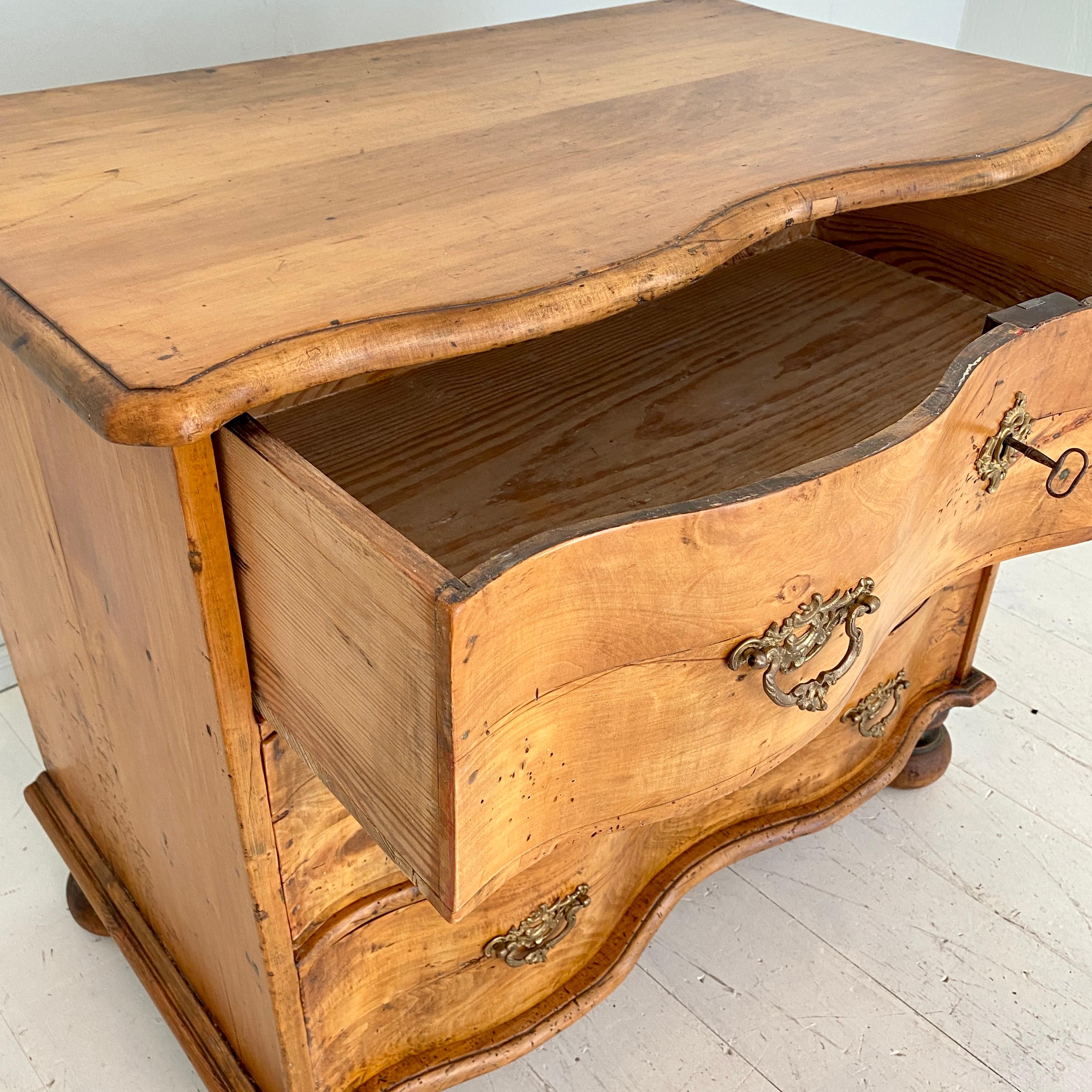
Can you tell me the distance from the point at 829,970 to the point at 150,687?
629 millimetres

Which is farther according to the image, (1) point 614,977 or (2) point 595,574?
(1) point 614,977

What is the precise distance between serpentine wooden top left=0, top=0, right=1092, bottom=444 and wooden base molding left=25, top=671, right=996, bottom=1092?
1.21 feet

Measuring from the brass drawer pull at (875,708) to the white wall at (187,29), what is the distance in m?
0.80

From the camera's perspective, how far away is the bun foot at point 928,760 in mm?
1120

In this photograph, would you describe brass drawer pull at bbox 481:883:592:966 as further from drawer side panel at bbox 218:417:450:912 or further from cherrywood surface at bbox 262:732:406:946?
drawer side panel at bbox 218:417:450:912

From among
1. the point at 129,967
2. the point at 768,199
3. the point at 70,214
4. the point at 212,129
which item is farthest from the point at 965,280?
the point at 129,967

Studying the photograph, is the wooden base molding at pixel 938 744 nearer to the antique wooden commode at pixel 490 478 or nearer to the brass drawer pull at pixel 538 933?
the antique wooden commode at pixel 490 478

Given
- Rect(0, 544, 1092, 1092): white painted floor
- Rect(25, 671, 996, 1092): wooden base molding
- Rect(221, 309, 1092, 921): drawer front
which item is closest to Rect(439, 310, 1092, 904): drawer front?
Rect(221, 309, 1092, 921): drawer front

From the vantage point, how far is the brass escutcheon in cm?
65

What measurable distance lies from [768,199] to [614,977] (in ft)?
1.82

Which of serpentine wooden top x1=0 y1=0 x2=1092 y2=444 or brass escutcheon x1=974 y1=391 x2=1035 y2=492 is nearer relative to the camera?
serpentine wooden top x1=0 y1=0 x2=1092 y2=444

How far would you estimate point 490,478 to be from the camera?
0.73 meters

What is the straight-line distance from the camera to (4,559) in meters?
0.83

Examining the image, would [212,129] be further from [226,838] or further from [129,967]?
[129,967]
